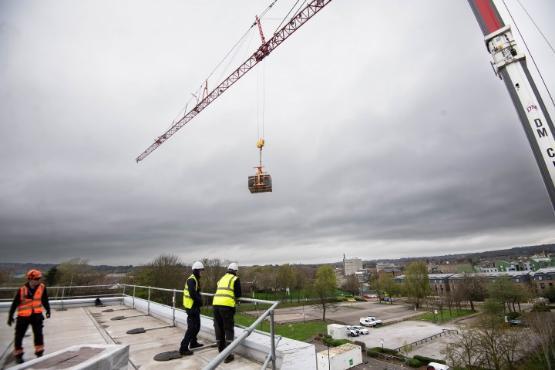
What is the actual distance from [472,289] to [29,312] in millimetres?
71973

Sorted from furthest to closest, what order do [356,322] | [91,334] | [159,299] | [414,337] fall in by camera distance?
[356,322]
[414,337]
[159,299]
[91,334]

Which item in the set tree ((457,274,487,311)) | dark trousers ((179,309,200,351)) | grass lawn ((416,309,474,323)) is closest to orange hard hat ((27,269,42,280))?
dark trousers ((179,309,200,351))

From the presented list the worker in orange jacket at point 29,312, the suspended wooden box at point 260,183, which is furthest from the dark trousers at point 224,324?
the suspended wooden box at point 260,183

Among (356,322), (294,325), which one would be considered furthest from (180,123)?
(356,322)

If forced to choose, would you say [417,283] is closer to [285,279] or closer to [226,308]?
[285,279]

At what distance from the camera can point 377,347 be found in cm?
3203

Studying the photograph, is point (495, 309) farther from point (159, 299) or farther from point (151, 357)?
point (151, 357)

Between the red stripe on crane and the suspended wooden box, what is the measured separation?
1320cm

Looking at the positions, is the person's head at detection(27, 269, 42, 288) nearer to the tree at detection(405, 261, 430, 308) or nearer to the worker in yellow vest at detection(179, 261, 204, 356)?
the worker in yellow vest at detection(179, 261, 204, 356)

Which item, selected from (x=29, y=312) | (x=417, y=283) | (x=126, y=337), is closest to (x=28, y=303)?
(x=29, y=312)

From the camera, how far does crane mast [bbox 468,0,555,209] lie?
22.0 feet

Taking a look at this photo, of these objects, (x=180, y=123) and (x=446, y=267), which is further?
(x=446, y=267)

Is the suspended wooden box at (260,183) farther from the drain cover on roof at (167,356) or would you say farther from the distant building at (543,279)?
the distant building at (543,279)

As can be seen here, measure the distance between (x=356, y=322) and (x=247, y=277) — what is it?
61.1 m
